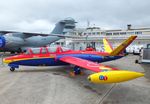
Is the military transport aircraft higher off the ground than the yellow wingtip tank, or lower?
higher

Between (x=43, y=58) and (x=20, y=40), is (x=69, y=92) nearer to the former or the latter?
(x=43, y=58)

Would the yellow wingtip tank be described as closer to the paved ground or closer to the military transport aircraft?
the paved ground

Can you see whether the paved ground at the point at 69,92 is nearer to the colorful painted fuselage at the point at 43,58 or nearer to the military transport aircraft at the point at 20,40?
the colorful painted fuselage at the point at 43,58

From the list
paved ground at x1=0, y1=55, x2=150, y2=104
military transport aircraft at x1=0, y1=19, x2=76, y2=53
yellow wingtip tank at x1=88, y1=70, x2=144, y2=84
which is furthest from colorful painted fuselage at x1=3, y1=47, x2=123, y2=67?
military transport aircraft at x1=0, y1=19, x2=76, y2=53

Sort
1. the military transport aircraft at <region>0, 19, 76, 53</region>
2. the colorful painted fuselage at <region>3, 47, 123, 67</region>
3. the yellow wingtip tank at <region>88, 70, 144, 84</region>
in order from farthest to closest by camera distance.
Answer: the military transport aircraft at <region>0, 19, 76, 53</region>, the colorful painted fuselage at <region>3, 47, 123, 67</region>, the yellow wingtip tank at <region>88, 70, 144, 84</region>

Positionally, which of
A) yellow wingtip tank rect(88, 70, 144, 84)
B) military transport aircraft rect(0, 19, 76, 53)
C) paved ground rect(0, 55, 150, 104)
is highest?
military transport aircraft rect(0, 19, 76, 53)

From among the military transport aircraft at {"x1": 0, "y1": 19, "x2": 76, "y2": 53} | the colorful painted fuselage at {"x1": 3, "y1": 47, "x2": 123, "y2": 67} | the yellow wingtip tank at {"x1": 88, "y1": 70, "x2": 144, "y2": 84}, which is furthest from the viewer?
the military transport aircraft at {"x1": 0, "y1": 19, "x2": 76, "y2": 53}

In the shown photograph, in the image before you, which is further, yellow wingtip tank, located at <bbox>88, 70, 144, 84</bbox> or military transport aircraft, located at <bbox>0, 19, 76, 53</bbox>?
military transport aircraft, located at <bbox>0, 19, 76, 53</bbox>

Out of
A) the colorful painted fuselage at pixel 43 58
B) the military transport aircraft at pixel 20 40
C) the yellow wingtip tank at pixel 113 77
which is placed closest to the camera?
the yellow wingtip tank at pixel 113 77

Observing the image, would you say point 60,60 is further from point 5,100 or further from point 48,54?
point 5,100

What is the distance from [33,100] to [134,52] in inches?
1240

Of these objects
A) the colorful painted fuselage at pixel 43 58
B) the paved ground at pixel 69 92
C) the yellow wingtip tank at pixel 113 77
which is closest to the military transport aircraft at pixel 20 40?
the colorful painted fuselage at pixel 43 58

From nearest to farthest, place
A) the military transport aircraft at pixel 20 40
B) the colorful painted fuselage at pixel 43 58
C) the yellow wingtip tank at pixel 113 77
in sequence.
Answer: the yellow wingtip tank at pixel 113 77, the colorful painted fuselage at pixel 43 58, the military transport aircraft at pixel 20 40

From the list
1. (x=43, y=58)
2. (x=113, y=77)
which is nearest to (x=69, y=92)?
(x=113, y=77)
